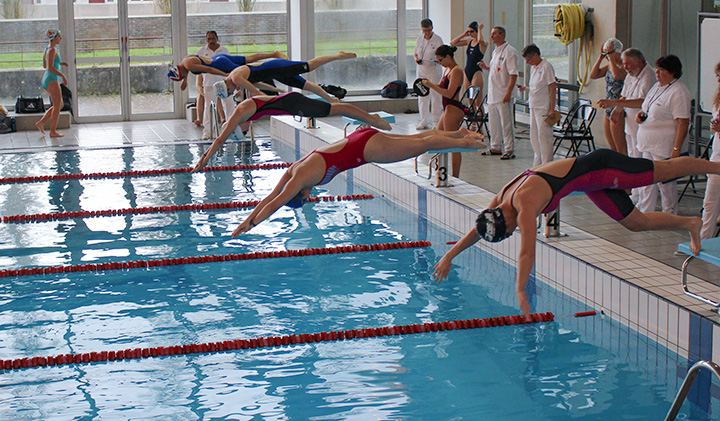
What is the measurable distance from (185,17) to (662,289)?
12.1 metres

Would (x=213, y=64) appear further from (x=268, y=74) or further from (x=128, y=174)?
(x=128, y=174)

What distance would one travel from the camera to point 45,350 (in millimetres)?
4953

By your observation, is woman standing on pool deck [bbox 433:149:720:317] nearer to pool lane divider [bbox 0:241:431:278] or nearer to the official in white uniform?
pool lane divider [bbox 0:241:431:278]

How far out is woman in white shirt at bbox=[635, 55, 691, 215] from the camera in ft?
20.4

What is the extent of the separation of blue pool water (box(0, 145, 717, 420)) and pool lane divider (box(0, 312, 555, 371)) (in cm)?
6

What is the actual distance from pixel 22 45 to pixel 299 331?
448 inches

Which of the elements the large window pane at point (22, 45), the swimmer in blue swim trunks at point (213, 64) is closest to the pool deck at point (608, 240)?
the swimmer in blue swim trunks at point (213, 64)

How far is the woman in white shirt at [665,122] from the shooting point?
6223mm

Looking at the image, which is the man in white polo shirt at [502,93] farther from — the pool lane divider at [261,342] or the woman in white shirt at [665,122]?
the pool lane divider at [261,342]

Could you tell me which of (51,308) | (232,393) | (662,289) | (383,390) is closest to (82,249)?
(51,308)

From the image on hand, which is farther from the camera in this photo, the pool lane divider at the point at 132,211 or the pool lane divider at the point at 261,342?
the pool lane divider at the point at 132,211

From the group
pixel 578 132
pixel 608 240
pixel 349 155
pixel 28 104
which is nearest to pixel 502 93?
pixel 578 132

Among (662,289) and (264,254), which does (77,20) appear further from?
(662,289)

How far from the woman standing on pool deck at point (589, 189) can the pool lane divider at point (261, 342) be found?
2.23ft
